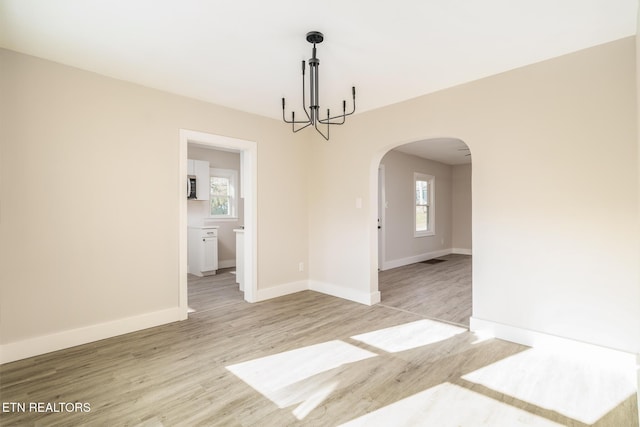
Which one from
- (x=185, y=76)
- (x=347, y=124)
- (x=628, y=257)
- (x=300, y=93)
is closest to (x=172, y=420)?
(x=185, y=76)

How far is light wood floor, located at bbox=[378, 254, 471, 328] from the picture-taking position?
147 inches

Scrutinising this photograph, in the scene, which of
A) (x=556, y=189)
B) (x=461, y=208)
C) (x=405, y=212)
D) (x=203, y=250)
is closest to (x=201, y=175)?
(x=203, y=250)

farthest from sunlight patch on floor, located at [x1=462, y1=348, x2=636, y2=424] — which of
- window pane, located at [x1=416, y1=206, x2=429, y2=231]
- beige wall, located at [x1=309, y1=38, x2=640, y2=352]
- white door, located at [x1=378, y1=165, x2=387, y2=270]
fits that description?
window pane, located at [x1=416, y1=206, x2=429, y2=231]

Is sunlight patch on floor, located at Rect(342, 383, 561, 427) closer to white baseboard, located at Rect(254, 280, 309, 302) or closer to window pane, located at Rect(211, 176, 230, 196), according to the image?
white baseboard, located at Rect(254, 280, 309, 302)

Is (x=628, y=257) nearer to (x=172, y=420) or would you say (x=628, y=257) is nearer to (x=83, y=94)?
(x=172, y=420)

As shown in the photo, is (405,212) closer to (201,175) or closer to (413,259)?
(413,259)

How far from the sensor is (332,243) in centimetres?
450

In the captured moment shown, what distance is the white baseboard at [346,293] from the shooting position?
4.04 metres

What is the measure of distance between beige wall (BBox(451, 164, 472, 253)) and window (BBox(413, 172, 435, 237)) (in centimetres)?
111

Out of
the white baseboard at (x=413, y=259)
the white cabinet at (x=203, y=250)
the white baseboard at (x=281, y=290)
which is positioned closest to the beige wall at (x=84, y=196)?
the white baseboard at (x=281, y=290)

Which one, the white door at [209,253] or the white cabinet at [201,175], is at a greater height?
the white cabinet at [201,175]

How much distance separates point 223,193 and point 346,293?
3909 millimetres

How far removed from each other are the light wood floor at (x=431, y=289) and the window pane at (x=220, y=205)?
3597 millimetres

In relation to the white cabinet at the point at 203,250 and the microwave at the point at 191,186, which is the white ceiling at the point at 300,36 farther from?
the white cabinet at the point at 203,250
